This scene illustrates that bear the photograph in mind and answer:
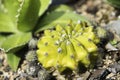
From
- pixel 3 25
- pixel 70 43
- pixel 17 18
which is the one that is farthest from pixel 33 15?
pixel 70 43

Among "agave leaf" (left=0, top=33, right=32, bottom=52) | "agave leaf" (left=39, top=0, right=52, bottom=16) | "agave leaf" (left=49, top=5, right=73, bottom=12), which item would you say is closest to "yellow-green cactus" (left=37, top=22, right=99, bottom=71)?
"agave leaf" (left=0, top=33, right=32, bottom=52)

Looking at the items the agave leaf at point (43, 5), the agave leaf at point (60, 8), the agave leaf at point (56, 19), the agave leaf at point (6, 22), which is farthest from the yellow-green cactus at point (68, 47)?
the agave leaf at point (60, 8)

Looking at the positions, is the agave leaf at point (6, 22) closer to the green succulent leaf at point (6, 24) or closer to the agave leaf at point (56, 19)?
the green succulent leaf at point (6, 24)

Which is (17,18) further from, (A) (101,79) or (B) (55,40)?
(A) (101,79)

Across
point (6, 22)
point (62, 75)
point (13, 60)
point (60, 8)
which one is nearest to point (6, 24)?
point (6, 22)

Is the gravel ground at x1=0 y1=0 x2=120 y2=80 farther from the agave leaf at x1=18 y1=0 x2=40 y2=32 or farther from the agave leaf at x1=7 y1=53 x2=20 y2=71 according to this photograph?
the agave leaf at x1=18 y1=0 x2=40 y2=32

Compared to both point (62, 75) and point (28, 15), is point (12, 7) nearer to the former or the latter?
point (28, 15)
